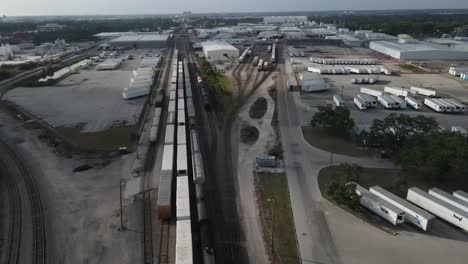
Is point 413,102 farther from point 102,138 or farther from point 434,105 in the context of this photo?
point 102,138

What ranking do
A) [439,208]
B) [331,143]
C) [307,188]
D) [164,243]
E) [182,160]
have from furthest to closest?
[331,143]
[182,160]
[307,188]
[439,208]
[164,243]

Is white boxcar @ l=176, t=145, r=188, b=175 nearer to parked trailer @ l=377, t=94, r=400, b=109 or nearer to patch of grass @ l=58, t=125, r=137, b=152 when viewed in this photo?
patch of grass @ l=58, t=125, r=137, b=152

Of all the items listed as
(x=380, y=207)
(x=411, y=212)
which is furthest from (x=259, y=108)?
(x=411, y=212)

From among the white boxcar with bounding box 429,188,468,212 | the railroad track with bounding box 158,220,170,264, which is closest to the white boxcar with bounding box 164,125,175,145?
the railroad track with bounding box 158,220,170,264

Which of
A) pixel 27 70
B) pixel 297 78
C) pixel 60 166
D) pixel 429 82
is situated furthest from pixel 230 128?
pixel 27 70

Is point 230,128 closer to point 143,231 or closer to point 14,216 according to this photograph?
point 143,231

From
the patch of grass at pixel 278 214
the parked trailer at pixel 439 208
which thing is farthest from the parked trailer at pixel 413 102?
the patch of grass at pixel 278 214

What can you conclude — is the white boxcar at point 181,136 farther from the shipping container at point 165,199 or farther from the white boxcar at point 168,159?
the shipping container at point 165,199

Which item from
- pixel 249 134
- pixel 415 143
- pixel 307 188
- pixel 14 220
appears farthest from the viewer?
pixel 249 134
